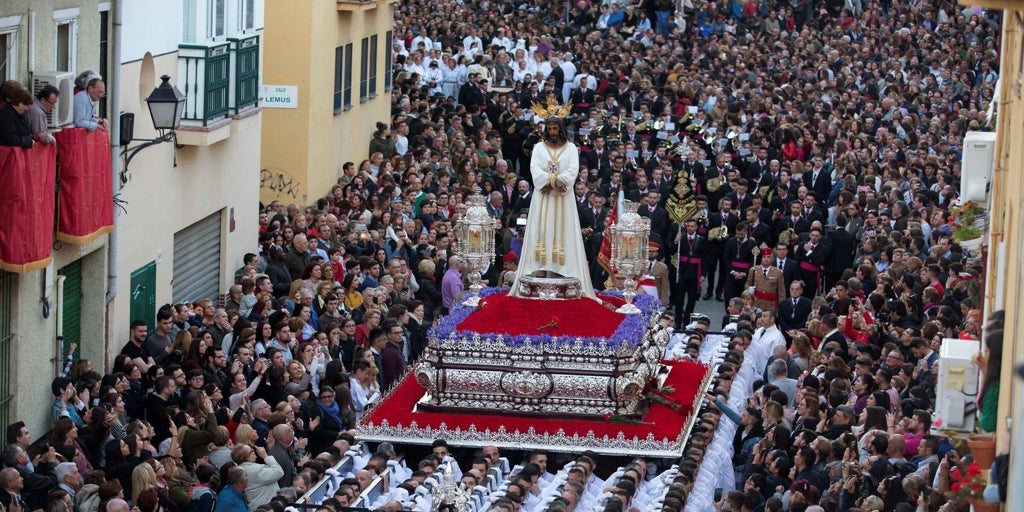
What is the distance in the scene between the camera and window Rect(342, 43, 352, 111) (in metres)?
35.8

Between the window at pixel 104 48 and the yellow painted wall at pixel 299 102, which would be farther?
the yellow painted wall at pixel 299 102

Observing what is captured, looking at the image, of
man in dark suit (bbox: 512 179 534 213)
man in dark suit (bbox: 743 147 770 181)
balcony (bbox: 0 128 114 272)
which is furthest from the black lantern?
man in dark suit (bbox: 743 147 770 181)

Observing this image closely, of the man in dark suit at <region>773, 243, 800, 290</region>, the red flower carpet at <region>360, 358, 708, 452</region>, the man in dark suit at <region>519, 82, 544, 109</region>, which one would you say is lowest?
the red flower carpet at <region>360, 358, 708, 452</region>

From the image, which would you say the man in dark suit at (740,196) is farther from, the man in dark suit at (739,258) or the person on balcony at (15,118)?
the person on balcony at (15,118)

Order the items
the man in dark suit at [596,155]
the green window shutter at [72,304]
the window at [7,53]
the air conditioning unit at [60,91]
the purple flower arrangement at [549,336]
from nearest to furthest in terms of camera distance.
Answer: the window at [7,53] → the air conditioning unit at [60,91] → the green window shutter at [72,304] → the purple flower arrangement at [549,336] → the man in dark suit at [596,155]

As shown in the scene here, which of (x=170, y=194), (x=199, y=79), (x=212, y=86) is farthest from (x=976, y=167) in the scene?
(x=212, y=86)

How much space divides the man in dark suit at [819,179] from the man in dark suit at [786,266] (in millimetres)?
5532

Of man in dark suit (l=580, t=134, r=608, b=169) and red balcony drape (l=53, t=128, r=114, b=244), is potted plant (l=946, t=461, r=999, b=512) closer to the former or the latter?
red balcony drape (l=53, t=128, r=114, b=244)

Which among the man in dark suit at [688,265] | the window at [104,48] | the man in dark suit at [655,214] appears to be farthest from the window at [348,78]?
the window at [104,48]

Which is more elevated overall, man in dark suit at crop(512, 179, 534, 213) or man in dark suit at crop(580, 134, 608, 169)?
man in dark suit at crop(580, 134, 608, 169)

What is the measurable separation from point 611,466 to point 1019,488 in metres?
12.6

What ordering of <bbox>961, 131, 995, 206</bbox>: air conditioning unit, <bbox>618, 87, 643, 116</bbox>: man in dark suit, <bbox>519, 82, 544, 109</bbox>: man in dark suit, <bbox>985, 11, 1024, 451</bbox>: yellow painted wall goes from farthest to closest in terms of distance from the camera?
<bbox>618, 87, 643, 116</bbox>: man in dark suit, <bbox>519, 82, 544, 109</bbox>: man in dark suit, <bbox>961, 131, 995, 206</bbox>: air conditioning unit, <bbox>985, 11, 1024, 451</bbox>: yellow painted wall

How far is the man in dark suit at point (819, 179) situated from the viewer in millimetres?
34844

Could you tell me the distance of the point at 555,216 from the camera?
24859mm
